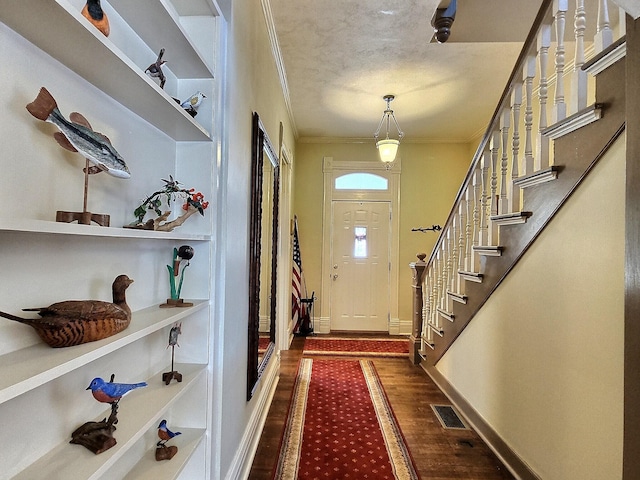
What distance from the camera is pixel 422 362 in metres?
3.52

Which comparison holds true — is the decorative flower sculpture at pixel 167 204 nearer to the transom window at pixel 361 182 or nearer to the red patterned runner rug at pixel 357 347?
the red patterned runner rug at pixel 357 347

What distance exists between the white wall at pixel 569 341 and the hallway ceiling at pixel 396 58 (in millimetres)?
1421

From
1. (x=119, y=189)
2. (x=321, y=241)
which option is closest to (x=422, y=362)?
(x=321, y=241)

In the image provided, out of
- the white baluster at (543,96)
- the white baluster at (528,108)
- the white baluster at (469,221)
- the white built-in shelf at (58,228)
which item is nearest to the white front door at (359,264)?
the white baluster at (469,221)

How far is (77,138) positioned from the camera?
2.35ft

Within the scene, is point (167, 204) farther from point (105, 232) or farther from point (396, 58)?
point (396, 58)

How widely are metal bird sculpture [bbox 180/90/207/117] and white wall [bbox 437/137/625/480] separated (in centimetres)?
158

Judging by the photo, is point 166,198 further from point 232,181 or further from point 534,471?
point 534,471

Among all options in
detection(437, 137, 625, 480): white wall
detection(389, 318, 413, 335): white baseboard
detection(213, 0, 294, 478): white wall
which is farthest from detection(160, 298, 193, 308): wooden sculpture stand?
detection(389, 318, 413, 335): white baseboard

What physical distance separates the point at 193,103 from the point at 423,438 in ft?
7.62

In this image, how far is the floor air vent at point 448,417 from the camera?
2.37 m

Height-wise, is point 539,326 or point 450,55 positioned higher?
point 450,55

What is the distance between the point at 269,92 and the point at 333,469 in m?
2.54

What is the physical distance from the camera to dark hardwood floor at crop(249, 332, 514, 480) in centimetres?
189
